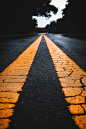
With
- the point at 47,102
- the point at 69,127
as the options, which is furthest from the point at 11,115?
the point at 69,127

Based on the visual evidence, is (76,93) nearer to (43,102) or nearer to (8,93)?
(43,102)

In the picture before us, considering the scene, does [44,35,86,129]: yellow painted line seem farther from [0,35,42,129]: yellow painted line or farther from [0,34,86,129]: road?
[0,35,42,129]: yellow painted line

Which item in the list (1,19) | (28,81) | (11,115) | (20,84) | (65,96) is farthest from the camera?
(1,19)

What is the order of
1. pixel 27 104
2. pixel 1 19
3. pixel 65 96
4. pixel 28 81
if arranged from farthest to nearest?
1. pixel 1 19
2. pixel 28 81
3. pixel 65 96
4. pixel 27 104

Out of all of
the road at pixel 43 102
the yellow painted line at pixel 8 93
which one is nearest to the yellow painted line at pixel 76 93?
the road at pixel 43 102

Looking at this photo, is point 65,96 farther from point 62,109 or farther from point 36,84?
point 36,84

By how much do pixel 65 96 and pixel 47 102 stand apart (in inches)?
8.2

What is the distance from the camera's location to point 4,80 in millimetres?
1593

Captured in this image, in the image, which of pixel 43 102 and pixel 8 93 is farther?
pixel 8 93

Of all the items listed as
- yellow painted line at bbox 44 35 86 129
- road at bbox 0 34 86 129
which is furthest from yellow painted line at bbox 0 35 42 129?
yellow painted line at bbox 44 35 86 129

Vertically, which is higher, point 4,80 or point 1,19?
point 1,19

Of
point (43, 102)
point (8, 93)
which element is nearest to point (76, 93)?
point (43, 102)

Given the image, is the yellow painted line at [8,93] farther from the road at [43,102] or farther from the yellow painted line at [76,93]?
the yellow painted line at [76,93]

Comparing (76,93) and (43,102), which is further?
(76,93)
